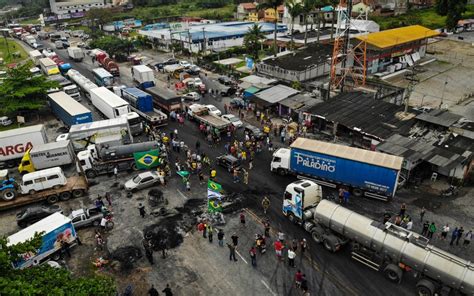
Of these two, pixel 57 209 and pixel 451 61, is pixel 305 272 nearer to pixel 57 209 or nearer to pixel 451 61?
pixel 57 209

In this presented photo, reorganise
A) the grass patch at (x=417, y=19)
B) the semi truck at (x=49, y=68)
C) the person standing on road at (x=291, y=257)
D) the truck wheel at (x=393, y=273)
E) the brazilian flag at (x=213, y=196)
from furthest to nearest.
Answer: the grass patch at (x=417, y=19), the semi truck at (x=49, y=68), the brazilian flag at (x=213, y=196), the person standing on road at (x=291, y=257), the truck wheel at (x=393, y=273)

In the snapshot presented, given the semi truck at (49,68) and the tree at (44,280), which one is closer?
the tree at (44,280)

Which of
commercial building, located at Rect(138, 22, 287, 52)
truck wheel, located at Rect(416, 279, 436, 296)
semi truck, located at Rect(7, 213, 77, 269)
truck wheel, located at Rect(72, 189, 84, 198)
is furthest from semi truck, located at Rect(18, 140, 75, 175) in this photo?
commercial building, located at Rect(138, 22, 287, 52)

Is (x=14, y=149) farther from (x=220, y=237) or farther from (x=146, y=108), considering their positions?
(x=220, y=237)

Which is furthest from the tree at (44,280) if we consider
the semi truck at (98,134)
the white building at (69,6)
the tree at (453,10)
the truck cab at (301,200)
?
the white building at (69,6)

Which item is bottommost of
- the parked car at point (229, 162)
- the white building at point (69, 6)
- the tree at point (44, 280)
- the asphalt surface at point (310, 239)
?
the asphalt surface at point (310, 239)

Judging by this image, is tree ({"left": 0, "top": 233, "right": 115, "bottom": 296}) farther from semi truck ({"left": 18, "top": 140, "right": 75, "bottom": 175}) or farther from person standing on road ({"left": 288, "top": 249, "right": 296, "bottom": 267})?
semi truck ({"left": 18, "top": 140, "right": 75, "bottom": 175})

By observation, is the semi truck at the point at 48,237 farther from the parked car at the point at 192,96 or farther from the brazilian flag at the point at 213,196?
the parked car at the point at 192,96

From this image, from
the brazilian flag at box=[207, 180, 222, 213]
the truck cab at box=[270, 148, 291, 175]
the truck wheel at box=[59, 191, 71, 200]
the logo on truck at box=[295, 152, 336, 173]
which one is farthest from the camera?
the truck cab at box=[270, 148, 291, 175]
